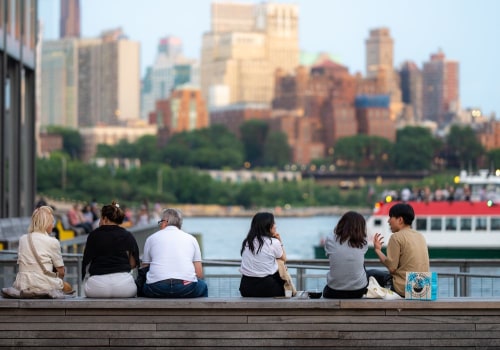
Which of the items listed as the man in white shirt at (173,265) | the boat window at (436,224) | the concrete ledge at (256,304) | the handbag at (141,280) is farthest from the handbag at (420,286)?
the boat window at (436,224)

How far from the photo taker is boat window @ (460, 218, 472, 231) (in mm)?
43531

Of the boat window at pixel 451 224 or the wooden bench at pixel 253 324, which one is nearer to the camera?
the wooden bench at pixel 253 324

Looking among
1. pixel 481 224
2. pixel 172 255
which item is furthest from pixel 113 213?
pixel 481 224

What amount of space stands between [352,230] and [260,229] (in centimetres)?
82

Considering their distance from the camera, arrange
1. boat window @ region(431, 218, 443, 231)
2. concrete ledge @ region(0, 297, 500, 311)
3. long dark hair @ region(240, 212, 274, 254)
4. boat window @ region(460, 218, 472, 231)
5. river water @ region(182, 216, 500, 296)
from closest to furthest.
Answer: concrete ledge @ region(0, 297, 500, 311) → long dark hair @ region(240, 212, 274, 254) → river water @ region(182, 216, 500, 296) → boat window @ region(460, 218, 472, 231) → boat window @ region(431, 218, 443, 231)

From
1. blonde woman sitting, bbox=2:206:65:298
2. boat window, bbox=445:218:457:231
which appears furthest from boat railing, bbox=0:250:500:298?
boat window, bbox=445:218:457:231

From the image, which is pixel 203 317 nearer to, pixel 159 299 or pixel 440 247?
pixel 159 299

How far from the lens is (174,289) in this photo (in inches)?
492

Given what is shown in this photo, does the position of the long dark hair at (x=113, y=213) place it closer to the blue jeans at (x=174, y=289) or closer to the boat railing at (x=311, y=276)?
the blue jeans at (x=174, y=289)

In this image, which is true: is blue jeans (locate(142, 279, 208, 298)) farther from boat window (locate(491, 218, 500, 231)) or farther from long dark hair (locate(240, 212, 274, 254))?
boat window (locate(491, 218, 500, 231))

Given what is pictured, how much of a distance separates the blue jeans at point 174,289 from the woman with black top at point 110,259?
0.52 feet

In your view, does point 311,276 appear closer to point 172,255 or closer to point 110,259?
point 172,255

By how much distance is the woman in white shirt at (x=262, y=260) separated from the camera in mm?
12680

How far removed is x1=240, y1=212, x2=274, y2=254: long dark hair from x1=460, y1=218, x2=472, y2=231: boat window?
31.4 metres
